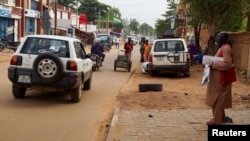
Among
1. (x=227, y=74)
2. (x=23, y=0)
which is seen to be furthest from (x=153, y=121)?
(x=23, y=0)

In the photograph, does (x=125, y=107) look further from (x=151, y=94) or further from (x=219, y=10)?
(x=219, y=10)

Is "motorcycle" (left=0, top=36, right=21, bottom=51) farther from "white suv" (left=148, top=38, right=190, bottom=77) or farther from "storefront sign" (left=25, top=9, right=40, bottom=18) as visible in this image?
"white suv" (left=148, top=38, right=190, bottom=77)

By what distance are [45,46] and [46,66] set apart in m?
0.79

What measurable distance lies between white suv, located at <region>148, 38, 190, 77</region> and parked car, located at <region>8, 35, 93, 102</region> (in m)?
7.40

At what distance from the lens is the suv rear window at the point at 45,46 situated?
1007cm

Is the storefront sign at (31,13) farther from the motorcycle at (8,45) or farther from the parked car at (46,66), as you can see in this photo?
the parked car at (46,66)

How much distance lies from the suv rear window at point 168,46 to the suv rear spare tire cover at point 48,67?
8583 mm

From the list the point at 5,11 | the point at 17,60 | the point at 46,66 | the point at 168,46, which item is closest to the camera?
the point at 46,66

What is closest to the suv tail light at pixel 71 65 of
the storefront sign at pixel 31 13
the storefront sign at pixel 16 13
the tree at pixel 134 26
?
the storefront sign at pixel 16 13

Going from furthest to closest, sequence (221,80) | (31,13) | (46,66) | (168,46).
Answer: (31,13) → (168,46) → (46,66) → (221,80)

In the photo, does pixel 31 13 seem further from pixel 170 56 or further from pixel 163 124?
pixel 163 124

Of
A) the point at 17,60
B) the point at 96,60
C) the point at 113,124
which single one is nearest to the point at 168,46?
the point at 96,60

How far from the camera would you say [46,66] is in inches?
378

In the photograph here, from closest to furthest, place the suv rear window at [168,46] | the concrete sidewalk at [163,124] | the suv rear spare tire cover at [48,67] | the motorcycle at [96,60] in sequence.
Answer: the concrete sidewalk at [163,124], the suv rear spare tire cover at [48,67], the suv rear window at [168,46], the motorcycle at [96,60]
